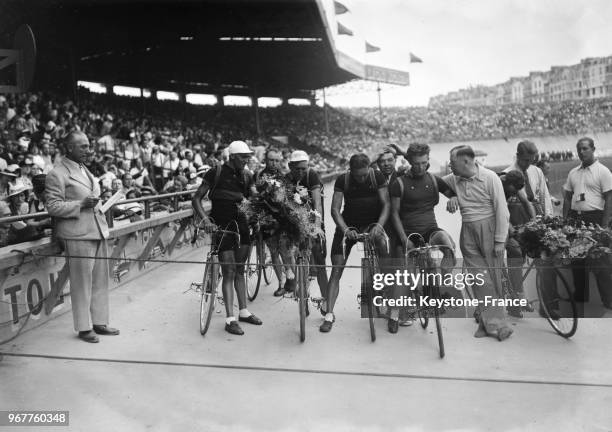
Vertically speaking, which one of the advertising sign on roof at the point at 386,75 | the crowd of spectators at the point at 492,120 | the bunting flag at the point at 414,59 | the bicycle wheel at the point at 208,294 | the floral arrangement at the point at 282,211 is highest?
the bunting flag at the point at 414,59

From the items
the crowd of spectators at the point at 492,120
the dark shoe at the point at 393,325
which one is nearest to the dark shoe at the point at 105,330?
the dark shoe at the point at 393,325

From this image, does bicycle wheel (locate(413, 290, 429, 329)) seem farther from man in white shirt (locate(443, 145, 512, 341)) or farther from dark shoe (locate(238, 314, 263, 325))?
dark shoe (locate(238, 314, 263, 325))

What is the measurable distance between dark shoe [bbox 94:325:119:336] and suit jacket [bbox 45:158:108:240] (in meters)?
0.79

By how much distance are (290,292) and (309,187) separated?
145 cm

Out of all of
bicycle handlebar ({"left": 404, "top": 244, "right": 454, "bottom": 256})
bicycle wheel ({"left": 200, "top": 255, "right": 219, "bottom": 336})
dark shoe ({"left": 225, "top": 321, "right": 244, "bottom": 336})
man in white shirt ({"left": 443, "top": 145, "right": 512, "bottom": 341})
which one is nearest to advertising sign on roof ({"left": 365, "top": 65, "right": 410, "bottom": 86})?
man in white shirt ({"left": 443, "top": 145, "right": 512, "bottom": 341})

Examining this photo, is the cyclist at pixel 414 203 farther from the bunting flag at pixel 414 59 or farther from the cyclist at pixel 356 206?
the bunting flag at pixel 414 59

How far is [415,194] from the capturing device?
17.5 ft

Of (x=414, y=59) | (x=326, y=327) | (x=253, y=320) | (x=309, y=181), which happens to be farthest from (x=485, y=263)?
(x=414, y=59)

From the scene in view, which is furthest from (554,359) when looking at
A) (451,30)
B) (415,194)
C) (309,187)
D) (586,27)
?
(451,30)

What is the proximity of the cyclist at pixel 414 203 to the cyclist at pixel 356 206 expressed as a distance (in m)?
0.12

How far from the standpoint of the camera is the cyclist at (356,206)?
17.6ft

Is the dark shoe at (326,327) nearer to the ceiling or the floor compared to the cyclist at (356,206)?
nearer to the floor

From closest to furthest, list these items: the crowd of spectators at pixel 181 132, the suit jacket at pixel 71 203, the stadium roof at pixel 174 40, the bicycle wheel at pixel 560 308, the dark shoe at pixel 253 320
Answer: the suit jacket at pixel 71 203 → the bicycle wheel at pixel 560 308 → the dark shoe at pixel 253 320 → the crowd of spectators at pixel 181 132 → the stadium roof at pixel 174 40

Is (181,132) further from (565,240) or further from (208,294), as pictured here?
(565,240)
